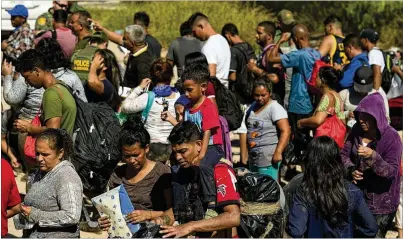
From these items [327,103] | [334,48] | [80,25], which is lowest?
[327,103]

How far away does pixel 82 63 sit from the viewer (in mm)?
8969

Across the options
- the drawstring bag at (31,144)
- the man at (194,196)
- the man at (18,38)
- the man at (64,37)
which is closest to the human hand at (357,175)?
the man at (194,196)

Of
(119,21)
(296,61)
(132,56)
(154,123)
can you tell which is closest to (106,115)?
(154,123)

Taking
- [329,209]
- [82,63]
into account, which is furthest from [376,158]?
[82,63]

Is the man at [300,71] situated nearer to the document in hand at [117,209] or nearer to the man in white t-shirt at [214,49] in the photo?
the man in white t-shirt at [214,49]

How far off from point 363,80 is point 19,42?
15.1 feet

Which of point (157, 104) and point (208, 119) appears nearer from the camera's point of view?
point (208, 119)

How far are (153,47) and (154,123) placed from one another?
2720 mm

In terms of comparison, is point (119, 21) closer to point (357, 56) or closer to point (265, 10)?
point (265, 10)

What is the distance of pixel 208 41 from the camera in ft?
32.6

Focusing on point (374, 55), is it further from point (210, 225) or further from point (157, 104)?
point (210, 225)

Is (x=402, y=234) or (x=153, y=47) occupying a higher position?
(x=153, y=47)

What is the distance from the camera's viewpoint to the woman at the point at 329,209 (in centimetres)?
550

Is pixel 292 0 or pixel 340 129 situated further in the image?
pixel 292 0
